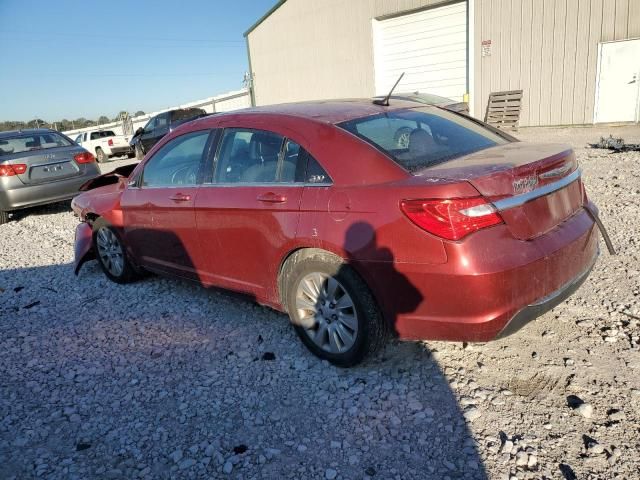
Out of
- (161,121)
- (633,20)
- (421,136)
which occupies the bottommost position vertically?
(421,136)

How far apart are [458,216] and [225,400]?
5.60 ft

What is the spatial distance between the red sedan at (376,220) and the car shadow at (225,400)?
127mm

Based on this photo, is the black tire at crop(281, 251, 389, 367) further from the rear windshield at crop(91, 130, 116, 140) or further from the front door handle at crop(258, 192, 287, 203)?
the rear windshield at crop(91, 130, 116, 140)

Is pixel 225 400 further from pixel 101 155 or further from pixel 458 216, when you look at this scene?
pixel 101 155

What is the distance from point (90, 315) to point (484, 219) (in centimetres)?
351

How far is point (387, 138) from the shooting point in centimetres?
318

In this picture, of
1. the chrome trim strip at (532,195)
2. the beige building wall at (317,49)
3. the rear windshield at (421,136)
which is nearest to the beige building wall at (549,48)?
the beige building wall at (317,49)

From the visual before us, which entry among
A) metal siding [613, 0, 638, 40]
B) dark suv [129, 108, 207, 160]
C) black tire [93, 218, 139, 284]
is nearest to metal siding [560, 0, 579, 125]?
metal siding [613, 0, 638, 40]

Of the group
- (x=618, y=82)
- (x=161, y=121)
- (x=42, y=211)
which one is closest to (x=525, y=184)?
(x=42, y=211)

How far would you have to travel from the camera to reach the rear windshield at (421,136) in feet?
10.0

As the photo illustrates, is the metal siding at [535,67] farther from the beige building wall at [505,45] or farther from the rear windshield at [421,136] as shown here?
the rear windshield at [421,136]

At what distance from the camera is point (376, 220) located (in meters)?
2.74

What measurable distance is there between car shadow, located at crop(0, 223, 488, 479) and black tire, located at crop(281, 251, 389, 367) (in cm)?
11

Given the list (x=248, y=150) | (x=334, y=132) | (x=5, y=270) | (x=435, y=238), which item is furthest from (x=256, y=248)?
(x=5, y=270)
